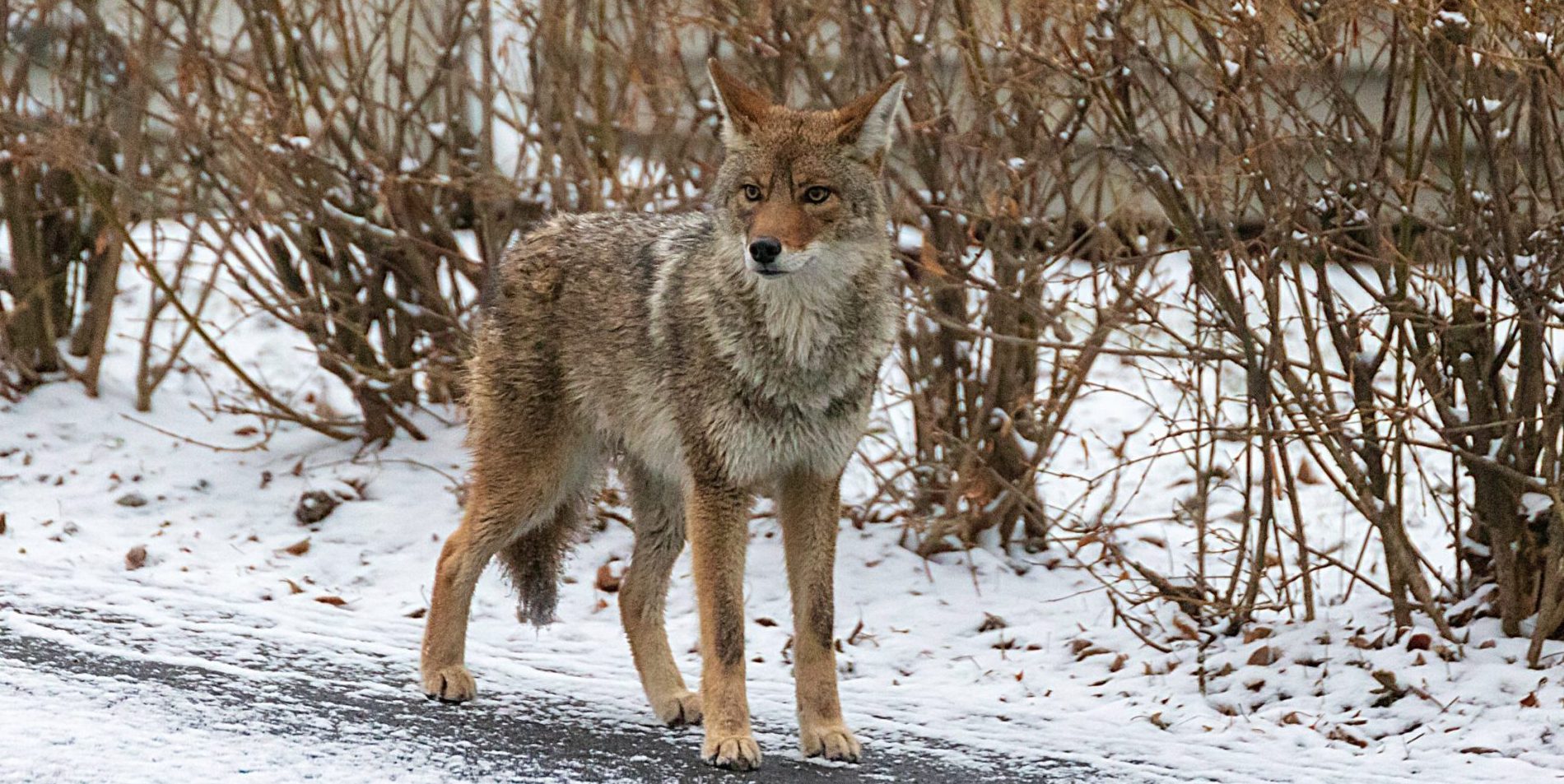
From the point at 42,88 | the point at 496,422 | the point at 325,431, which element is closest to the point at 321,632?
the point at 496,422

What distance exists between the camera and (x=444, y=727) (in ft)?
19.3

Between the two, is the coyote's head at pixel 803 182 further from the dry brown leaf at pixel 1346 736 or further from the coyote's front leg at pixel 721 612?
the dry brown leaf at pixel 1346 736

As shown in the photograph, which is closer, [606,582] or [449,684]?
[449,684]

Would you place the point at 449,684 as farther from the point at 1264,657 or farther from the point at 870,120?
the point at 1264,657

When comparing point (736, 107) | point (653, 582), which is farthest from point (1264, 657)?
point (736, 107)

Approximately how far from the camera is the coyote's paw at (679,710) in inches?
245

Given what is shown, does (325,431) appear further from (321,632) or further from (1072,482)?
(1072,482)

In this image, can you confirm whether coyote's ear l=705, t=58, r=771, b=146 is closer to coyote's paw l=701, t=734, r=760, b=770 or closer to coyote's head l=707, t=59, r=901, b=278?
coyote's head l=707, t=59, r=901, b=278

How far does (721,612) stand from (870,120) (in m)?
1.67

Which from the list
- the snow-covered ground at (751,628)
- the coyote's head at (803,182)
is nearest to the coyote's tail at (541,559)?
the snow-covered ground at (751,628)

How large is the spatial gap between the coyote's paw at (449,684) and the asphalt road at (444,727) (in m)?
0.06

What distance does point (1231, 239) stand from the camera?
6.43 metres

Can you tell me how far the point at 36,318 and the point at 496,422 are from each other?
4866mm

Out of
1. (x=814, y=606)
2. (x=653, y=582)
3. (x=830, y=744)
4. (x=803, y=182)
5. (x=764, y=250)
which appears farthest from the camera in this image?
(x=653, y=582)
